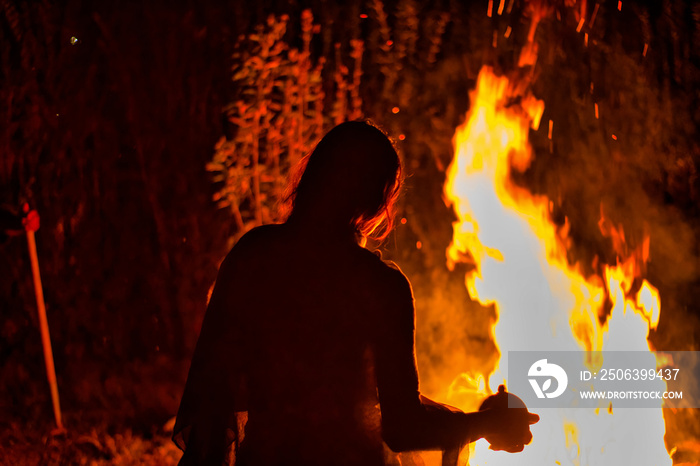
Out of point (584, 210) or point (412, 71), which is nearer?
point (584, 210)

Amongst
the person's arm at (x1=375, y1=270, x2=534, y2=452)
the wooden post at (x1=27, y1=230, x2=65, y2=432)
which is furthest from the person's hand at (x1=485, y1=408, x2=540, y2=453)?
the wooden post at (x1=27, y1=230, x2=65, y2=432)

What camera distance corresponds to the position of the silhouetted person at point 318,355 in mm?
1461

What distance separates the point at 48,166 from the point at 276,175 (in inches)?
73.8

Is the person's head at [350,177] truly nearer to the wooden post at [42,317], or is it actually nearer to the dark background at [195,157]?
the wooden post at [42,317]

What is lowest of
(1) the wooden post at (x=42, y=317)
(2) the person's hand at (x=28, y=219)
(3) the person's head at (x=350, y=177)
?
(1) the wooden post at (x=42, y=317)

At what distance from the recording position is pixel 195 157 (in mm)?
5582

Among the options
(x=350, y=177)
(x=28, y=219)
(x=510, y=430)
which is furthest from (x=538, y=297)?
(x=28, y=219)

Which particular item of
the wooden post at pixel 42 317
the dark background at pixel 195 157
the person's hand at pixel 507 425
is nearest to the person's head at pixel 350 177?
the person's hand at pixel 507 425

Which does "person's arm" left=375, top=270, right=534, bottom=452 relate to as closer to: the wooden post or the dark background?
the wooden post

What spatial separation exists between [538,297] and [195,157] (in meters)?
3.04

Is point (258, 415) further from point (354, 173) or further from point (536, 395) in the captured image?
point (536, 395)

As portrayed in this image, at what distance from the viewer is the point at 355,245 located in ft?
5.03

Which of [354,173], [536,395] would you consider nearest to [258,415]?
[354,173]

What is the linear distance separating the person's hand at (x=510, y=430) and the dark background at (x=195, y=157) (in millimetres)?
3697
